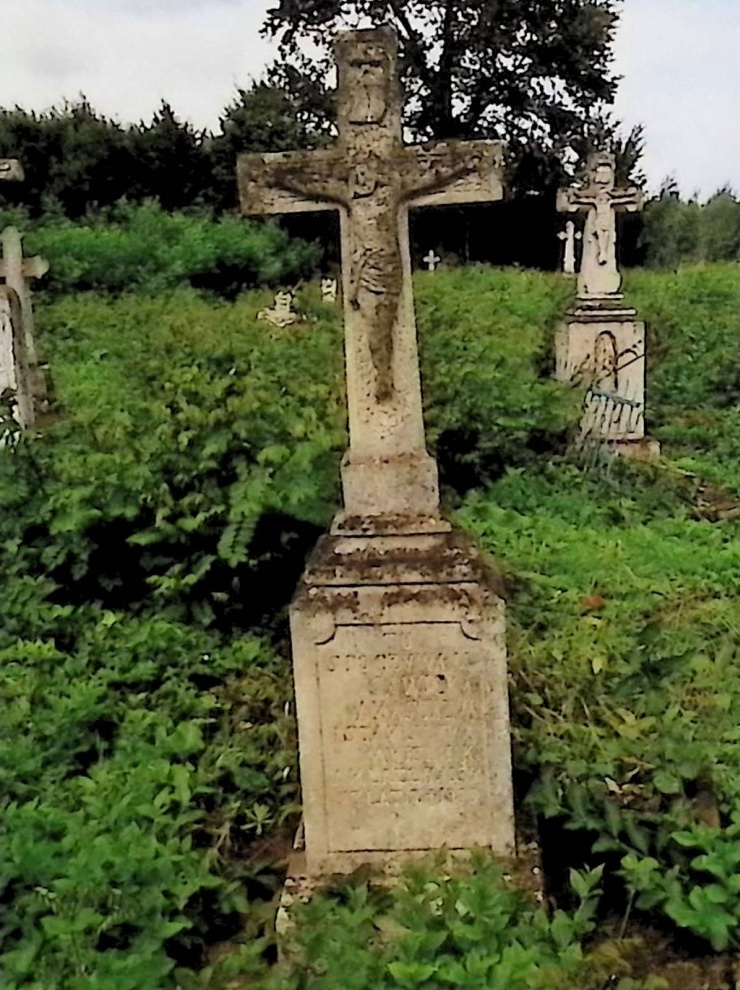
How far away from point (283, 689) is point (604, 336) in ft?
18.1

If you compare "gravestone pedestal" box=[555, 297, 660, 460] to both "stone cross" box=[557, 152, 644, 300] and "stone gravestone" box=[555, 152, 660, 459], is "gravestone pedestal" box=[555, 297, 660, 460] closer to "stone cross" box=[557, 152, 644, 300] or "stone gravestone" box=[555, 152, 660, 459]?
"stone gravestone" box=[555, 152, 660, 459]

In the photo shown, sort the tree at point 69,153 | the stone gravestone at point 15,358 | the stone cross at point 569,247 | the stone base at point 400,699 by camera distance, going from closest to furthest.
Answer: the stone base at point 400,699
the stone gravestone at point 15,358
the stone cross at point 569,247
the tree at point 69,153

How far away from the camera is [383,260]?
10.4ft

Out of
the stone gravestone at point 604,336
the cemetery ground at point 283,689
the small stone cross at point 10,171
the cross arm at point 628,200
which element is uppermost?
the small stone cross at point 10,171

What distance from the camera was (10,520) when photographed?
4.84m

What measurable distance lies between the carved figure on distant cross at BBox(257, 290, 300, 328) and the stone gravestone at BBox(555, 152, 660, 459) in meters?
2.79

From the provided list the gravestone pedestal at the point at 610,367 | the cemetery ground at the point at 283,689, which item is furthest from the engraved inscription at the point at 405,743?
the gravestone pedestal at the point at 610,367

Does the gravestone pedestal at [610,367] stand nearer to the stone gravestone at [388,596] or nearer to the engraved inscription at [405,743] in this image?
the stone gravestone at [388,596]

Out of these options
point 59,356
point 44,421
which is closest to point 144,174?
point 59,356

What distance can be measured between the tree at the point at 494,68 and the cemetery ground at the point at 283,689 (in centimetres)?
1068

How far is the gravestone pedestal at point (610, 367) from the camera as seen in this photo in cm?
Result: 866

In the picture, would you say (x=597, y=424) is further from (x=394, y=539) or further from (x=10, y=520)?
(x=394, y=539)

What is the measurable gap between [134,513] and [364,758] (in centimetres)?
185

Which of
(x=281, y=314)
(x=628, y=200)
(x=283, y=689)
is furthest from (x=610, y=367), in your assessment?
(x=283, y=689)
